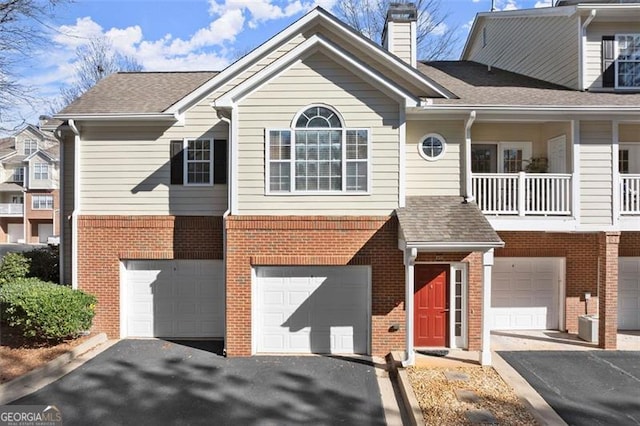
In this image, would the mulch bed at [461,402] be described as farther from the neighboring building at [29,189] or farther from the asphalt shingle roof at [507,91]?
the neighboring building at [29,189]

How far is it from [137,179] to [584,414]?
1056 centimetres

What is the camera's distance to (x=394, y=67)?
9.16 meters

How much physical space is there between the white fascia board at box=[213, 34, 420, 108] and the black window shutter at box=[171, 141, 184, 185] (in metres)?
2.07

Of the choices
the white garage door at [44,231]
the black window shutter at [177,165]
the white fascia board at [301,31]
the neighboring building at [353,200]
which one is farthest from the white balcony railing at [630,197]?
the white garage door at [44,231]

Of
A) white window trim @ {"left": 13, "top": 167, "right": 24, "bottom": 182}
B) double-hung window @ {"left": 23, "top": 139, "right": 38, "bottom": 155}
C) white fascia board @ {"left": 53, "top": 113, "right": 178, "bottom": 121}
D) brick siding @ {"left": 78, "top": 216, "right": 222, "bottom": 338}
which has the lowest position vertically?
brick siding @ {"left": 78, "top": 216, "right": 222, "bottom": 338}

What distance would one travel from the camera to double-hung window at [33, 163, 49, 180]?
121ft

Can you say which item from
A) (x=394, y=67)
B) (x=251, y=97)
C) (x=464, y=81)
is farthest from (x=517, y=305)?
(x=251, y=97)

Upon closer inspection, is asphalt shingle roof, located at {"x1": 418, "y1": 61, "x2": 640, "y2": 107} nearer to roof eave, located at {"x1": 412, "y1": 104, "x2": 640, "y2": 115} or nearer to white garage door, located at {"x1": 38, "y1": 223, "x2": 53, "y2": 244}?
roof eave, located at {"x1": 412, "y1": 104, "x2": 640, "y2": 115}

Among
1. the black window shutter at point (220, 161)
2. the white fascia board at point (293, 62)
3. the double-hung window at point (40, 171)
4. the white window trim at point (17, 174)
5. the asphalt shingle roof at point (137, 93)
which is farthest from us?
the white window trim at point (17, 174)

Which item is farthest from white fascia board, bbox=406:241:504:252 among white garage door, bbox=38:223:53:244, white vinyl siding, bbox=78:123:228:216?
white garage door, bbox=38:223:53:244

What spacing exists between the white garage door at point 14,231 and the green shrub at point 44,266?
35.2m

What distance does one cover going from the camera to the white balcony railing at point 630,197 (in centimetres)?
952

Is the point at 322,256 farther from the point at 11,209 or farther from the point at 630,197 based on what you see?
the point at 11,209

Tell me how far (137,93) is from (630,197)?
1324cm
